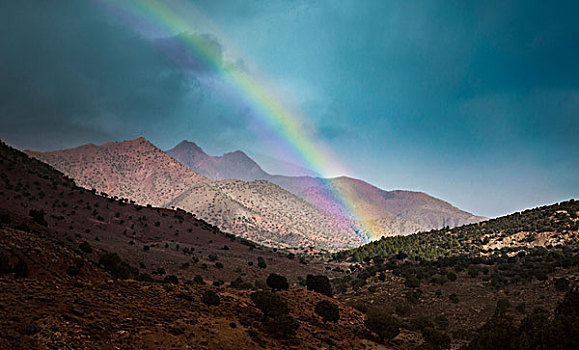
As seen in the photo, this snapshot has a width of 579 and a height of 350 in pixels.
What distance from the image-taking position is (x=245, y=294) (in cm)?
2445

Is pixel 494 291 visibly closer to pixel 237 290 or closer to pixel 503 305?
pixel 503 305

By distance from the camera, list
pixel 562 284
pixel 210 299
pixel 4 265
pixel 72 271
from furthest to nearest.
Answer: pixel 562 284 → pixel 72 271 → pixel 210 299 → pixel 4 265

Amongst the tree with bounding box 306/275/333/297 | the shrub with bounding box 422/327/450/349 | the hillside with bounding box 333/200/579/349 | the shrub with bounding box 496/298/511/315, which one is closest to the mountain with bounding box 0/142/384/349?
the tree with bounding box 306/275/333/297

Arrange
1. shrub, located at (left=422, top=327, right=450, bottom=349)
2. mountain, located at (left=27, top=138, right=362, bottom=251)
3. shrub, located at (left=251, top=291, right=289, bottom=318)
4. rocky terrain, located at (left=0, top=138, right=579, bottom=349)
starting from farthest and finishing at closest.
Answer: mountain, located at (left=27, top=138, right=362, bottom=251), shrub, located at (left=422, top=327, right=450, bottom=349), shrub, located at (left=251, top=291, right=289, bottom=318), rocky terrain, located at (left=0, top=138, right=579, bottom=349)

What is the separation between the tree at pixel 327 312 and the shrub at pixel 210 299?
26.9 ft

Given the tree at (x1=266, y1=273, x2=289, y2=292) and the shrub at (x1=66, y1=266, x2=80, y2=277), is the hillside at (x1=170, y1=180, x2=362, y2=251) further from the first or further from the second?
the shrub at (x1=66, y1=266, x2=80, y2=277)

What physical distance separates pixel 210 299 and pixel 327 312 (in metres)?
9.20

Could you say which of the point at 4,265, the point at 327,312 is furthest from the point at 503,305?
the point at 4,265

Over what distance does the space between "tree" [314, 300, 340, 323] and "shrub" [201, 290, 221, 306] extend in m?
8.21

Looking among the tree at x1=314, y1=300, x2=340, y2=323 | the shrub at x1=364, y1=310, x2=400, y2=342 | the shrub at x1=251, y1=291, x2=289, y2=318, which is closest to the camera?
the shrub at x1=251, y1=291, x2=289, y2=318

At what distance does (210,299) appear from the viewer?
20.1 metres

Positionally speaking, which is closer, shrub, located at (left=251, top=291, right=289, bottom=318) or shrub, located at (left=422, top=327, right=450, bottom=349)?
shrub, located at (left=251, top=291, right=289, bottom=318)

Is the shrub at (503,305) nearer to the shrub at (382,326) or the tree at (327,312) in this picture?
the shrub at (382,326)

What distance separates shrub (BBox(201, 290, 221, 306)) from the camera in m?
20.0
